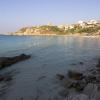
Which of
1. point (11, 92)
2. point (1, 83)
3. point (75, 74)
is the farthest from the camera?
point (75, 74)

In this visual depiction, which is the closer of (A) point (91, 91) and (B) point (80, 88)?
(A) point (91, 91)

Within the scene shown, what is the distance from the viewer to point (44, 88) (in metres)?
13.7

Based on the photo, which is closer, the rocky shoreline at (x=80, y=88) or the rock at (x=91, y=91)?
the rocky shoreline at (x=80, y=88)

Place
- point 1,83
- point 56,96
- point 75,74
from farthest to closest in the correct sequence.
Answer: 1. point 75,74
2. point 1,83
3. point 56,96

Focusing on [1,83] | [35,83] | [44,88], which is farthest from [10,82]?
[44,88]

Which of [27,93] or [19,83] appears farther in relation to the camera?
[19,83]

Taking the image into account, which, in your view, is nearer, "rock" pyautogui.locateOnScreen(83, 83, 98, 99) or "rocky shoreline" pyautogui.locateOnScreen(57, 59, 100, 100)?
"rocky shoreline" pyautogui.locateOnScreen(57, 59, 100, 100)

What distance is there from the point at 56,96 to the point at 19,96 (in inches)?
83.2

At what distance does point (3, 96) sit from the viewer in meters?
12.4

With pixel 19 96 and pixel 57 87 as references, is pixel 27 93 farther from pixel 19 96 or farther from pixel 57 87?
pixel 57 87

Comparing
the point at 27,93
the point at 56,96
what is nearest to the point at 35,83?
the point at 27,93

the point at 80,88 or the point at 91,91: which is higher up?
the point at 91,91

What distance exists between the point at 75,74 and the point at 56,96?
13.9ft

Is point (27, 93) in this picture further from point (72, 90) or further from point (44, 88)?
point (72, 90)
